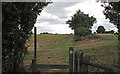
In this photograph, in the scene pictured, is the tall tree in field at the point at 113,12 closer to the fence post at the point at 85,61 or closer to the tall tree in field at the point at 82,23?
the fence post at the point at 85,61

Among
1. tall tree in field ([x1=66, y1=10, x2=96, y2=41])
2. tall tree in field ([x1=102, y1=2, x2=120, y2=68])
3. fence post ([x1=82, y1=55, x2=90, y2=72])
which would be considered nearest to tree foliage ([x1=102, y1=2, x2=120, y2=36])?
tall tree in field ([x1=102, y1=2, x2=120, y2=68])

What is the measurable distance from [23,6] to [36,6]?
71 centimetres

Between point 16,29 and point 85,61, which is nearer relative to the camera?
point 85,61

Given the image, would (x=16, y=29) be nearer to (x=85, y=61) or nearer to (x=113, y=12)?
(x=85, y=61)

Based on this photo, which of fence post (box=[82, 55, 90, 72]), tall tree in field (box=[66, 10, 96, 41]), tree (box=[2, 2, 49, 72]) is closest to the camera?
fence post (box=[82, 55, 90, 72])

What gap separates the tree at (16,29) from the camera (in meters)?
4.94

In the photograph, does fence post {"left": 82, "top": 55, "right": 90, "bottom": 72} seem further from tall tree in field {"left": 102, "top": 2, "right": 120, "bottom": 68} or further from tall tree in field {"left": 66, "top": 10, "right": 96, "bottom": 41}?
tall tree in field {"left": 66, "top": 10, "right": 96, "bottom": 41}

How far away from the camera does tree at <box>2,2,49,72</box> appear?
494 cm

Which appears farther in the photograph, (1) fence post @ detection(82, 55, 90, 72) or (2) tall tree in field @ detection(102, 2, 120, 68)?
(2) tall tree in field @ detection(102, 2, 120, 68)

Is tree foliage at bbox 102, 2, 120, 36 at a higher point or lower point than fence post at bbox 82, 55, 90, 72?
higher

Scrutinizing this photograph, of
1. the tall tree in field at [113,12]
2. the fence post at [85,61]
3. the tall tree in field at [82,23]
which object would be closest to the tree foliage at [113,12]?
the tall tree in field at [113,12]

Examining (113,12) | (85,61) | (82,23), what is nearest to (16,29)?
(85,61)

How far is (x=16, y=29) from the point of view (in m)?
5.38

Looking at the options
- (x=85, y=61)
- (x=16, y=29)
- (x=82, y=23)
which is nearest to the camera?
(x=85, y=61)
